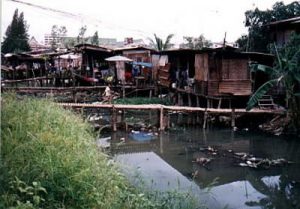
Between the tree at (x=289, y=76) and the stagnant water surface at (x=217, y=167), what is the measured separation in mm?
1352

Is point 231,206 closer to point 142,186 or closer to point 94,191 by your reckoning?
point 142,186

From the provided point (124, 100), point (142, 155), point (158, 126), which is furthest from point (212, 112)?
point (124, 100)

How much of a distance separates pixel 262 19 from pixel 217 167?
14565 millimetres

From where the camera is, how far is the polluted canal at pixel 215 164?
928 cm

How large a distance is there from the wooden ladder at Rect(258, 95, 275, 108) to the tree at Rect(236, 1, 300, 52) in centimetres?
499

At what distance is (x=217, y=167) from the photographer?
460 inches

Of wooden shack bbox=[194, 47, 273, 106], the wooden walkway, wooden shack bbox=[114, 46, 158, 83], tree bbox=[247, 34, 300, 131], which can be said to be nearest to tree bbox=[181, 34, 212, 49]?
wooden shack bbox=[114, 46, 158, 83]

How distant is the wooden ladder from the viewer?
60.3ft

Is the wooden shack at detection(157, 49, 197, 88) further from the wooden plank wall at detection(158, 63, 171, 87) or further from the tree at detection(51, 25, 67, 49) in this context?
the tree at detection(51, 25, 67, 49)

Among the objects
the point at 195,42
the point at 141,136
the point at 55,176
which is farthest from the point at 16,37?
the point at 55,176

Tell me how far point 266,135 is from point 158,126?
4612mm

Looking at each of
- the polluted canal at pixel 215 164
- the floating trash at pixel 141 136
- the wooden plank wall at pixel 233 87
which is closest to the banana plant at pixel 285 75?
the polluted canal at pixel 215 164

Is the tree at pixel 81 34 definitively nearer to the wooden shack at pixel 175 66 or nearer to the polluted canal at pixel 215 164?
the wooden shack at pixel 175 66

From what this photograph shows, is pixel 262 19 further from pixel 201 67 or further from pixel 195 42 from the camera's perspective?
pixel 195 42
